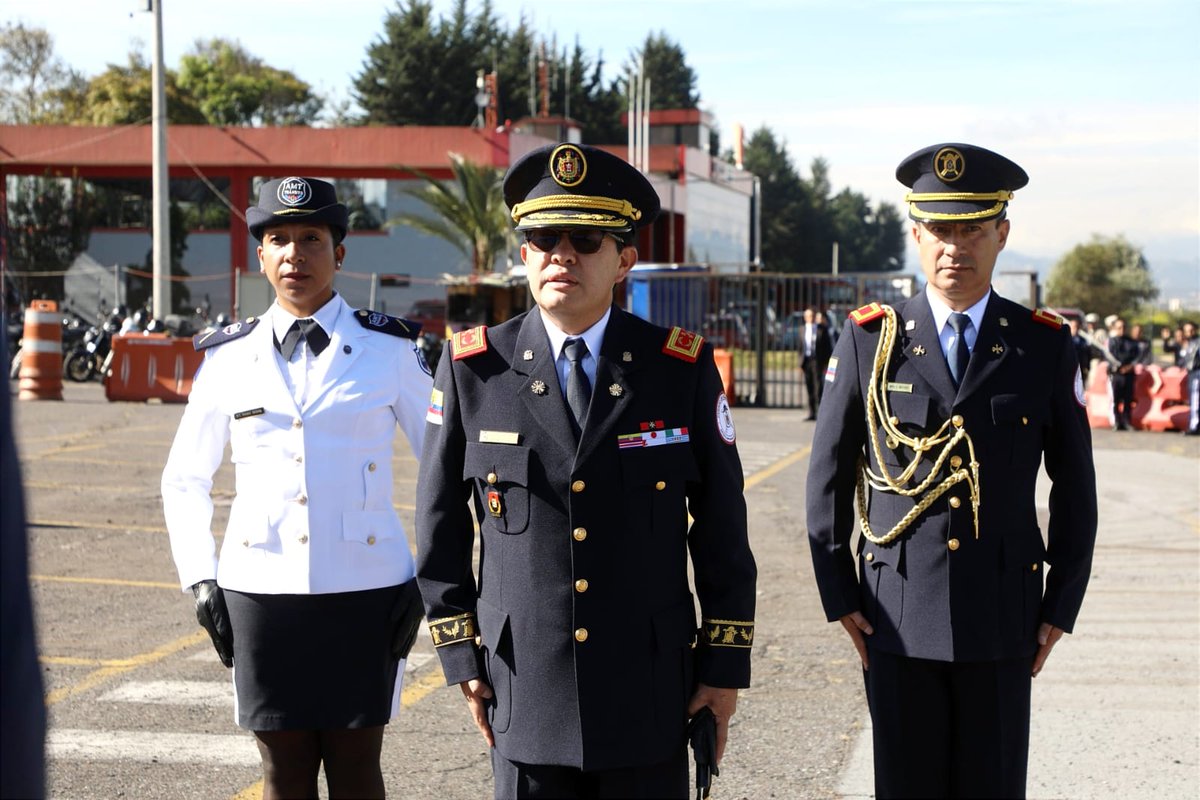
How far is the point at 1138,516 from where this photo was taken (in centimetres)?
1220

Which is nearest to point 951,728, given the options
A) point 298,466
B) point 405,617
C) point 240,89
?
point 405,617

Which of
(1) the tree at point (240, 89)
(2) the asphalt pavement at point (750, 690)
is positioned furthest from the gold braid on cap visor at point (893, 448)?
(1) the tree at point (240, 89)

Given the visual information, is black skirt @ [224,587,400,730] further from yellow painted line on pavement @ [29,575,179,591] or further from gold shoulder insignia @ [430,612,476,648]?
yellow painted line on pavement @ [29,575,179,591]

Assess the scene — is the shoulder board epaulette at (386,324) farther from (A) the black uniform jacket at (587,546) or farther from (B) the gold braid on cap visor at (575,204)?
(B) the gold braid on cap visor at (575,204)

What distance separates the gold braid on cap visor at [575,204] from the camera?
320 centimetres

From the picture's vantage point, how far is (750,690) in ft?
21.3

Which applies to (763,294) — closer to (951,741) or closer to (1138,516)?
(1138,516)

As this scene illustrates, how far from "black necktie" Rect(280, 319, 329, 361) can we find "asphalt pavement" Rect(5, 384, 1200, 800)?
3.14 ft

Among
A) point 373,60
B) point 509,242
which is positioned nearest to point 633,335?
point 509,242

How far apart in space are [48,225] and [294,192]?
1575 inches

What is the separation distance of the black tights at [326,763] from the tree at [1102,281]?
80.1 m

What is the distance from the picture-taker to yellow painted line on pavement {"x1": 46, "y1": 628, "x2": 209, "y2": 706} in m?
6.31

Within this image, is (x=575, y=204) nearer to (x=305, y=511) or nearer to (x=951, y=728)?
(x=305, y=511)

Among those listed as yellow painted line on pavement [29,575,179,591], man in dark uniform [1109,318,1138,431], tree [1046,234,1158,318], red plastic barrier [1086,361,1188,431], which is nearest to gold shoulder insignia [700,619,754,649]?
yellow painted line on pavement [29,575,179,591]
